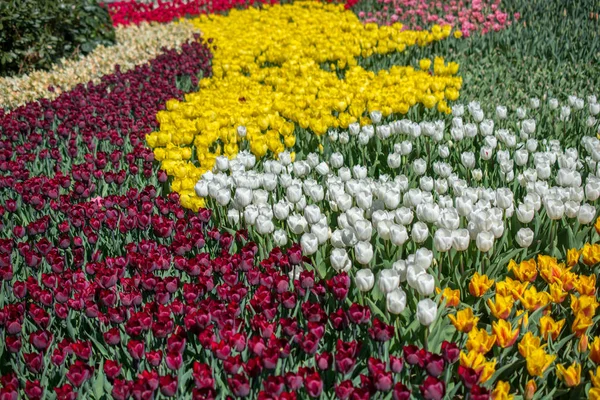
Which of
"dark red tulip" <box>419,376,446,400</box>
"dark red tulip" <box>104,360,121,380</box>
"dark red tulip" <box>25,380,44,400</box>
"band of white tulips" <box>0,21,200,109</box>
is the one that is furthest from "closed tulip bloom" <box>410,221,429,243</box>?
"band of white tulips" <box>0,21,200,109</box>

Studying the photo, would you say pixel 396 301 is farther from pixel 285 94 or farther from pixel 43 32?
pixel 43 32

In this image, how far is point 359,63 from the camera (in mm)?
6672

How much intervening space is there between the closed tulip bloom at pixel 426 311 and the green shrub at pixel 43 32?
6473 millimetres

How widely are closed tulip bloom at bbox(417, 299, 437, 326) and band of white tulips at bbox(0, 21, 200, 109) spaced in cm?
493

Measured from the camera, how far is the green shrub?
23.6ft

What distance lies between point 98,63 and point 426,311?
19.8ft

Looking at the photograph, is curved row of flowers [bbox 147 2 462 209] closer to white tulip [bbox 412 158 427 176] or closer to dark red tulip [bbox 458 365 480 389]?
white tulip [bbox 412 158 427 176]

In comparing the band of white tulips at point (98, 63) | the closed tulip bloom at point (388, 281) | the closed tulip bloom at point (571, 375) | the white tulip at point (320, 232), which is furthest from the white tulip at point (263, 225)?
the band of white tulips at point (98, 63)

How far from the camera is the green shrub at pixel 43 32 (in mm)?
7199

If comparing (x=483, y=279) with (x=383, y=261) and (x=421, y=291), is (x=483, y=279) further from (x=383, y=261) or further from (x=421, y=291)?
(x=383, y=261)

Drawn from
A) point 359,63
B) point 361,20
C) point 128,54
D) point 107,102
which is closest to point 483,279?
point 107,102

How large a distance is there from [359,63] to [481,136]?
267 centimetres

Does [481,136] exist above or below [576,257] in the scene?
below

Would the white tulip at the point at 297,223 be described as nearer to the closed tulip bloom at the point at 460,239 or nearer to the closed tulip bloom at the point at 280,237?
the closed tulip bloom at the point at 280,237
